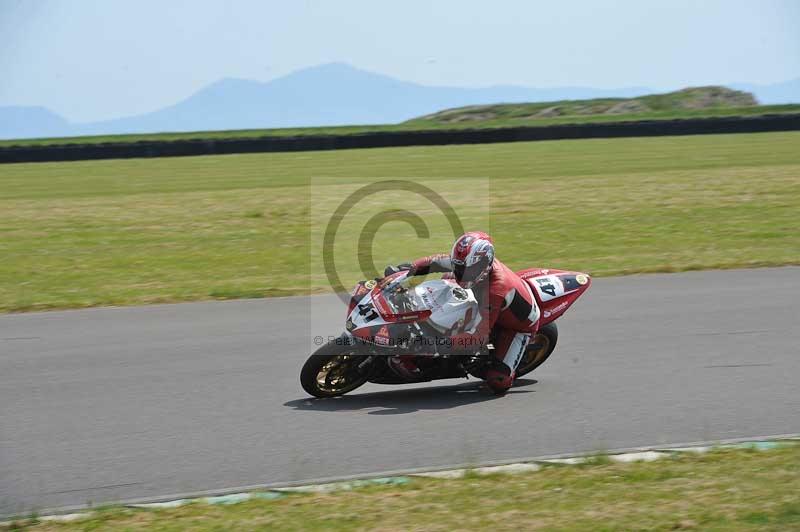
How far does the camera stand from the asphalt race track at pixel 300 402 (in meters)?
6.24

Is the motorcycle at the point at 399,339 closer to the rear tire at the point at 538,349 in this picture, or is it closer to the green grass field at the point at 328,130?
the rear tire at the point at 538,349

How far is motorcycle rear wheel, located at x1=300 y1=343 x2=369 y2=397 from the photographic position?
745 centimetres

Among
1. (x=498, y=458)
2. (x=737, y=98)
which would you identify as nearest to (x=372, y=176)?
(x=498, y=458)

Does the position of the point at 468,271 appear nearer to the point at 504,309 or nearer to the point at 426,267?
the point at 426,267

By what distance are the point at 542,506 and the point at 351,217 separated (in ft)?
49.4

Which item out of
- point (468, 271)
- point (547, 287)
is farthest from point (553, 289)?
point (468, 271)

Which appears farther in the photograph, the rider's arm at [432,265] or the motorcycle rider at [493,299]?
the rider's arm at [432,265]

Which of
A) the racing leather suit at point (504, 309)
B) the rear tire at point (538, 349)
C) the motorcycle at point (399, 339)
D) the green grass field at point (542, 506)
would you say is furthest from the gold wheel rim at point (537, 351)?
the green grass field at point (542, 506)

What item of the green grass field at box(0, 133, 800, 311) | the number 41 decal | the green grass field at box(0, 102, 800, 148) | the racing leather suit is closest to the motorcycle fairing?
the number 41 decal

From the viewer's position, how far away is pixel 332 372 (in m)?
7.79

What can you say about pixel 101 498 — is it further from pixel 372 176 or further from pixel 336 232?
pixel 372 176

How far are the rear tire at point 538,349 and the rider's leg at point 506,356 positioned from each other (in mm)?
433

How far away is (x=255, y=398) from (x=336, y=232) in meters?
10.3

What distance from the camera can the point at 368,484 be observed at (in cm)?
575
